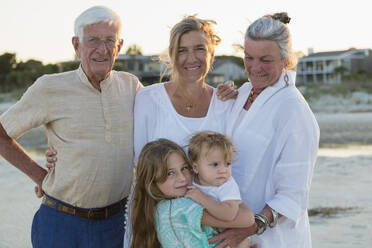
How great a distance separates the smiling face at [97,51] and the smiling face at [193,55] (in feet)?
1.51

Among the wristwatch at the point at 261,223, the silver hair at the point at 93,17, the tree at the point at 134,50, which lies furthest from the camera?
the tree at the point at 134,50

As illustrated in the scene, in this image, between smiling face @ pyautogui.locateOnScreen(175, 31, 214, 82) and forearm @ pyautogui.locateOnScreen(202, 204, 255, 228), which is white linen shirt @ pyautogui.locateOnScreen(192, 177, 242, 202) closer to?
forearm @ pyautogui.locateOnScreen(202, 204, 255, 228)

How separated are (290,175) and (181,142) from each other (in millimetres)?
767

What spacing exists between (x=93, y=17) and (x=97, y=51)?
219 mm

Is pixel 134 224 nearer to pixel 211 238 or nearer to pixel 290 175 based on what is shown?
pixel 211 238

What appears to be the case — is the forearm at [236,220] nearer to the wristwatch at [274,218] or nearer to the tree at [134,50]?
the wristwatch at [274,218]

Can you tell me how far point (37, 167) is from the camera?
3.45m

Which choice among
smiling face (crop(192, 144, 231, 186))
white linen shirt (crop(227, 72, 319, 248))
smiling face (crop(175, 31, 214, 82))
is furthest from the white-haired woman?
smiling face (crop(175, 31, 214, 82))

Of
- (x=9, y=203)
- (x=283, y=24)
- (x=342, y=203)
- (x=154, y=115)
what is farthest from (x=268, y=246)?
(x=9, y=203)

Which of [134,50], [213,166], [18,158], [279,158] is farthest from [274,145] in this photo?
[134,50]

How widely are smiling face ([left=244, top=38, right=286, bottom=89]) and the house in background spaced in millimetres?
56415

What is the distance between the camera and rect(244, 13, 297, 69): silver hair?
117 inches

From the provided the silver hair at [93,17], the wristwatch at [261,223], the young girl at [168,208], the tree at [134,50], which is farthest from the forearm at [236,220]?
the tree at [134,50]

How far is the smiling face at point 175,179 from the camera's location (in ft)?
9.41
